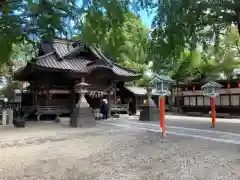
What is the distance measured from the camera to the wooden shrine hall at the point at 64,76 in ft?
57.2

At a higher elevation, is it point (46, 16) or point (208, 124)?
point (46, 16)

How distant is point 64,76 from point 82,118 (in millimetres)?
5444

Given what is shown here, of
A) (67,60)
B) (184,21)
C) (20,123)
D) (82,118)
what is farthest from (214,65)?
(184,21)

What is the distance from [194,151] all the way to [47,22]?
5.72m

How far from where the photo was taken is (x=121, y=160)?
6.21 m

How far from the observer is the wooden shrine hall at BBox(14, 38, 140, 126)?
17422 mm

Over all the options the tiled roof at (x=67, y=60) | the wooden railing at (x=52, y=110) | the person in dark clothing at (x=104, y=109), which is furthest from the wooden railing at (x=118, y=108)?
the wooden railing at (x=52, y=110)

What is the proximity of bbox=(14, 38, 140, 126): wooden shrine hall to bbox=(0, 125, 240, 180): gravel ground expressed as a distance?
8.88m

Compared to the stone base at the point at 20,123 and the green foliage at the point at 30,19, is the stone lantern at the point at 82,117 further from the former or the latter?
the green foliage at the point at 30,19

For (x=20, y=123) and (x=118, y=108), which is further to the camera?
(x=118, y=108)

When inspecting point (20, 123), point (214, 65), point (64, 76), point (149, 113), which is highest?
point (214, 65)

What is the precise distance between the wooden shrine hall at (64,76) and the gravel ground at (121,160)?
8885mm

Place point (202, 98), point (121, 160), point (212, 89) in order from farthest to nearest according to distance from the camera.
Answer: point (202, 98)
point (212, 89)
point (121, 160)

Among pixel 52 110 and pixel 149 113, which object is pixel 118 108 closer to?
pixel 149 113
